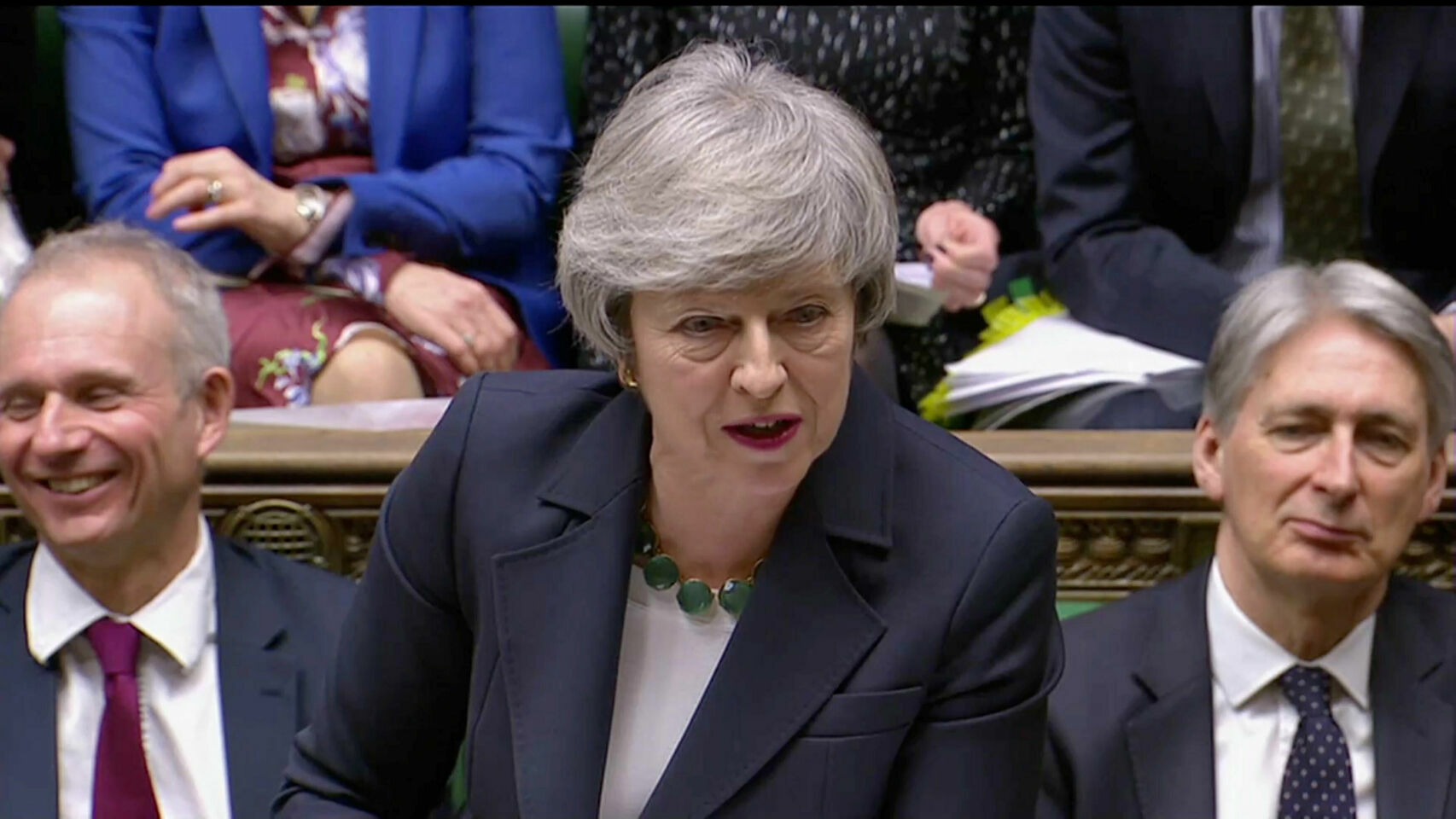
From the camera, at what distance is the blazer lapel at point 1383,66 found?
2.41 metres

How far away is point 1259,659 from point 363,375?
1103 mm

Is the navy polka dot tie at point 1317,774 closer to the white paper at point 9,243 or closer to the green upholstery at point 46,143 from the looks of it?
the white paper at point 9,243

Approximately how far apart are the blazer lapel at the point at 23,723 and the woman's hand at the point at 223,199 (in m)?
0.62

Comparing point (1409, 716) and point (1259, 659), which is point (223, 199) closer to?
point (1259, 659)

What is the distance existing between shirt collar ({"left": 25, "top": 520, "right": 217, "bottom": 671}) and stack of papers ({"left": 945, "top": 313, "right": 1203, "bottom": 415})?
950 millimetres

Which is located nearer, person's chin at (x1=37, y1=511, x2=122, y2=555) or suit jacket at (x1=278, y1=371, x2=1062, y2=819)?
suit jacket at (x1=278, y1=371, x2=1062, y2=819)

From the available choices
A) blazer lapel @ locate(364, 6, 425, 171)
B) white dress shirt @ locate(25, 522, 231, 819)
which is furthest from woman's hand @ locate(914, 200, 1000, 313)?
white dress shirt @ locate(25, 522, 231, 819)

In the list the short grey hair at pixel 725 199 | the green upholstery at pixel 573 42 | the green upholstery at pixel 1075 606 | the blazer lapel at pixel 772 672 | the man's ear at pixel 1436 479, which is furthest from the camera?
the green upholstery at pixel 573 42

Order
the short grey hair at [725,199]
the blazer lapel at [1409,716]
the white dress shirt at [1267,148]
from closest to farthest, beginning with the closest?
the short grey hair at [725,199] < the blazer lapel at [1409,716] < the white dress shirt at [1267,148]

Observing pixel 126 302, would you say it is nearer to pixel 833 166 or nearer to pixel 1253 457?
pixel 833 166

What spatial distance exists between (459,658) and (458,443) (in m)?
0.17

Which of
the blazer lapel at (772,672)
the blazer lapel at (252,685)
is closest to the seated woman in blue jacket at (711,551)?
the blazer lapel at (772,672)

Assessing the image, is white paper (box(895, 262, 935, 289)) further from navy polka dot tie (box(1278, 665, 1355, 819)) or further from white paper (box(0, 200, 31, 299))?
white paper (box(0, 200, 31, 299))

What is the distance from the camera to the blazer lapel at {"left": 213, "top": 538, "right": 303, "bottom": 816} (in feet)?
5.90
